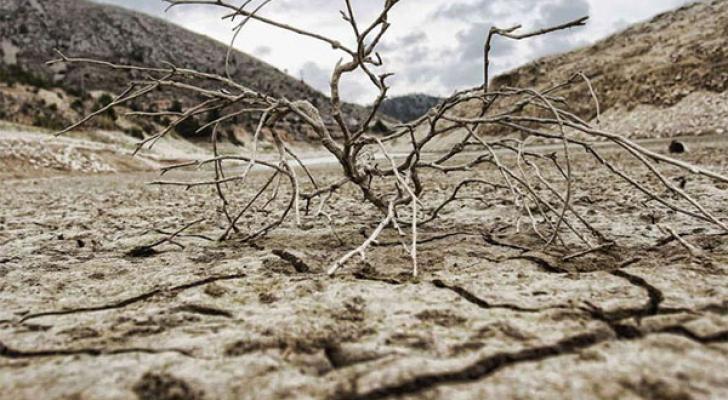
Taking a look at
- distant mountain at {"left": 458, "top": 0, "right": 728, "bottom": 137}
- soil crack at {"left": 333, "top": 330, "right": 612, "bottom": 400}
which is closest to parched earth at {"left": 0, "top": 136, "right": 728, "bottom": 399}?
soil crack at {"left": 333, "top": 330, "right": 612, "bottom": 400}

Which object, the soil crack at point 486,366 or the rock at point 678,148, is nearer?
the soil crack at point 486,366

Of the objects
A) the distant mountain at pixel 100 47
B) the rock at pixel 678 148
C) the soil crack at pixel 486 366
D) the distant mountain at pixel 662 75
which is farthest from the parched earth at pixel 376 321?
the distant mountain at pixel 100 47

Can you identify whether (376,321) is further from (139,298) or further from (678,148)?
(678,148)

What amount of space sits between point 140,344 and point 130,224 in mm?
2288

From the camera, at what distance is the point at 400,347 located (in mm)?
1072

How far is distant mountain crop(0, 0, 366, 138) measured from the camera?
41.6m

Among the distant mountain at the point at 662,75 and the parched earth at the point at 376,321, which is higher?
the distant mountain at the point at 662,75

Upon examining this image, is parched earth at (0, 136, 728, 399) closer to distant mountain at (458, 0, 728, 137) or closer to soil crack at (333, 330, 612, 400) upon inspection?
soil crack at (333, 330, 612, 400)

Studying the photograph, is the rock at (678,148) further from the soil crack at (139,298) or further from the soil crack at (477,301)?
the soil crack at (139,298)

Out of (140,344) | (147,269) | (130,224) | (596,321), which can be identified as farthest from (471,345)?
(130,224)

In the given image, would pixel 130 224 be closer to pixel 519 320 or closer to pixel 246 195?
pixel 246 195

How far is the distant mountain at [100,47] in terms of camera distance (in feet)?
136

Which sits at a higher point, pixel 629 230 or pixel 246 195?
pixel 629 230

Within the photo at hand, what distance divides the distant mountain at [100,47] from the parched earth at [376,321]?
1171 inches
